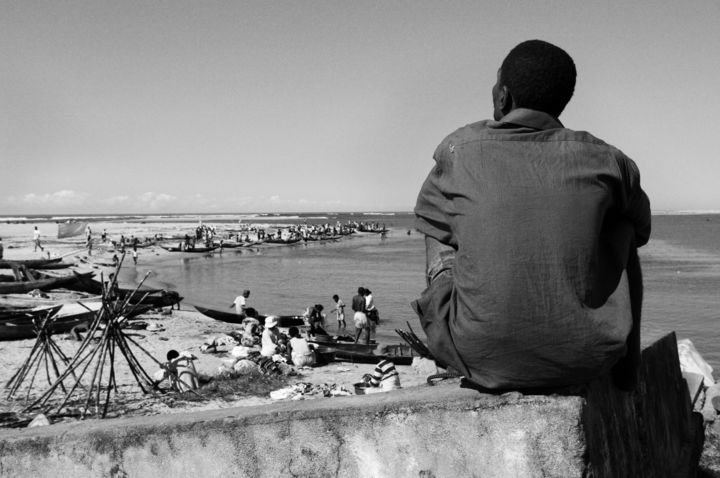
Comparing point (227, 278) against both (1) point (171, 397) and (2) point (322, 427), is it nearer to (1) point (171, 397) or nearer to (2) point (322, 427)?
(1) point (171, 397)

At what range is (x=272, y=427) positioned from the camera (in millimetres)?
2053

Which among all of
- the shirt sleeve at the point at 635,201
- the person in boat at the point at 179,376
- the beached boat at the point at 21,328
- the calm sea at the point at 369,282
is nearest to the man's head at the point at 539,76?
the shirt sleeve at the point at 635,201

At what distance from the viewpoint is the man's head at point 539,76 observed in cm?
176

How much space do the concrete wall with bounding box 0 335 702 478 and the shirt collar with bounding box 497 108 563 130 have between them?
2.60ft

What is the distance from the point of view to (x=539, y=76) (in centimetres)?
176

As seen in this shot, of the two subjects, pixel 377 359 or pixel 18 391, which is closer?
pixel 18 391

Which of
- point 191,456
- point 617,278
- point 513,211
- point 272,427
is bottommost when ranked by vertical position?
point 191,456

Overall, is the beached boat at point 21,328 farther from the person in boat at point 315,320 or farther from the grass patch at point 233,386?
the person in boat at point 315,320

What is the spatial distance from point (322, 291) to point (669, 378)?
25860mm

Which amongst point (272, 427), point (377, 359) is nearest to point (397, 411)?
point (272, 427)

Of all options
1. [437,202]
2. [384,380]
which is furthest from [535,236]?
[384,380]

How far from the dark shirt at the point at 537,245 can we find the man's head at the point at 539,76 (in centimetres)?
9

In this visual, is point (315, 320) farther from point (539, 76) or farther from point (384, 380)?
point (539, 76)

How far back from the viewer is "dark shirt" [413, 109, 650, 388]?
1581mm
